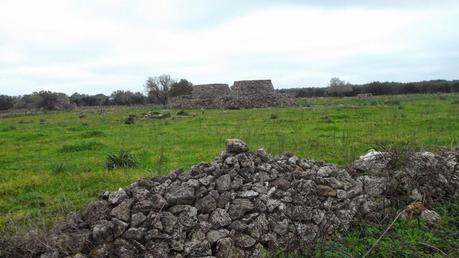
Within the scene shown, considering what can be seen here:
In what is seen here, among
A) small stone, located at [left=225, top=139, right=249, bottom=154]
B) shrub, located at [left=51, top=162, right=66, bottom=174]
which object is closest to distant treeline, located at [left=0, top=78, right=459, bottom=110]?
shrub, located at [left=51, top=162, right=66, bottom=174]

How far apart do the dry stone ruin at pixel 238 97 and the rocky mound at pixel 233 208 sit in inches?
1150

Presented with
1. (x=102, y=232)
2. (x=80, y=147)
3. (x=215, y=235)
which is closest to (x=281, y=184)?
(x=215, y=235)

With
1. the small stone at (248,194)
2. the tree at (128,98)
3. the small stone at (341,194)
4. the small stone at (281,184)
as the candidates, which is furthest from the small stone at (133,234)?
the tree at (128,98)

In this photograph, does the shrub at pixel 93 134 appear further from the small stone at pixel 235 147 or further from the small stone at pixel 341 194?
the small stone at pixel 341 194

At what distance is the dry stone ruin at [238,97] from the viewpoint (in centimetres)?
3709

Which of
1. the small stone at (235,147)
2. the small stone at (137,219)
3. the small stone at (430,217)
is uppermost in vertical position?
the small stone at (235,147)

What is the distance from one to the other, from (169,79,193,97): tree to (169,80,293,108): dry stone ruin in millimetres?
15788

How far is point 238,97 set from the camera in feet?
122

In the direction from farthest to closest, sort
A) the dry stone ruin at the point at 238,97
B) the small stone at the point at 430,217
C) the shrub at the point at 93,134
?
1. the dry stone ruin at the point at 238,97
2. the shrub at the point at 93,134
3. the small stone at the point at 430,217

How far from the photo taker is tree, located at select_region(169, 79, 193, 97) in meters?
57.1

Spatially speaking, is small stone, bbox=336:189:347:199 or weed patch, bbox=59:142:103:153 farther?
weed patch, bbox=59:142:103:153

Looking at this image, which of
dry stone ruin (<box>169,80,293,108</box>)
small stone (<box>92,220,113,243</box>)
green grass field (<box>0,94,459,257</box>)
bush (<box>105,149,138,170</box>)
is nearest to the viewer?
small stone (<box>92,220,113,243</box>)

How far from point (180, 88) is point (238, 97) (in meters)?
21.1

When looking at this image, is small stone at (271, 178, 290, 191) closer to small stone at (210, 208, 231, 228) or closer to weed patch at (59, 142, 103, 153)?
small stone at (210, 208, 231, 228)
